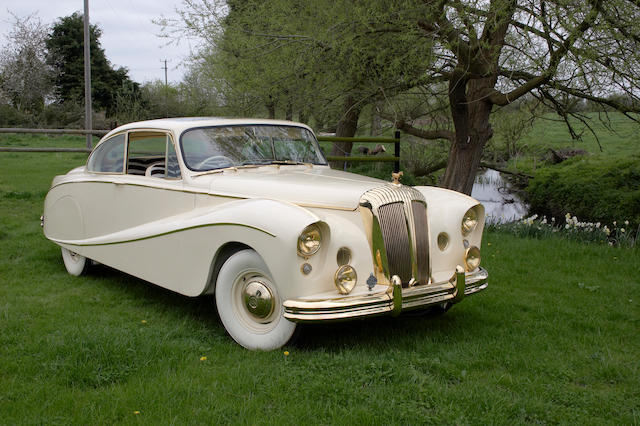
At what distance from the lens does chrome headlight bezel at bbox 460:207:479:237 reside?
15.8 feet

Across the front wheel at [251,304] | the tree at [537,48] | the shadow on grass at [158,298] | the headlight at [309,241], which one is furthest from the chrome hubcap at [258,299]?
the tree at [537,48]

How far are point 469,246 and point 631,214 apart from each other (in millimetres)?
6166

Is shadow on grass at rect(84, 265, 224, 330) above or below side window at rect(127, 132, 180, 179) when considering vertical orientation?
below

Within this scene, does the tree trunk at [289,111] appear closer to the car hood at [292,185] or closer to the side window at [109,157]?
the side window at [109,157]

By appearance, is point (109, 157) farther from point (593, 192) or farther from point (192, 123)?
point (593, 192)

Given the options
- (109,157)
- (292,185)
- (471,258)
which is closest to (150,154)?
(109,157)

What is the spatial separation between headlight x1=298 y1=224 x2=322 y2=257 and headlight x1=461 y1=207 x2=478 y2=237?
147 cm

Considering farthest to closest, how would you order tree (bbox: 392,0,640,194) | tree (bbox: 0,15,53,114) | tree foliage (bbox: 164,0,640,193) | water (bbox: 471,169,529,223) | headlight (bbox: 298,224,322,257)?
tree (bbox: 0,15,53,114), water (bbox: 471,169,529,223), tree foliage (bbox: 164,0,640,193), tree (bbox: 392,0,640,194), headlight (bbox: 298,224,322,257)

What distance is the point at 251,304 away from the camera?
423 cm

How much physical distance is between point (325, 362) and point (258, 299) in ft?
2.18

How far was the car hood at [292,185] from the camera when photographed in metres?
4.37

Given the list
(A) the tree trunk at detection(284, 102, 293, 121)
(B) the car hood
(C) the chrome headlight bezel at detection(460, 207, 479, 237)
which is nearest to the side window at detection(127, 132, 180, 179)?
(B) the car hood

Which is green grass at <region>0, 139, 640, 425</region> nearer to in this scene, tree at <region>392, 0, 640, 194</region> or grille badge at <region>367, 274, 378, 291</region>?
grille badge at <region>367, 274, 378, 291</region>

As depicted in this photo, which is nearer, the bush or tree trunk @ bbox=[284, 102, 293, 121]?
the bush
